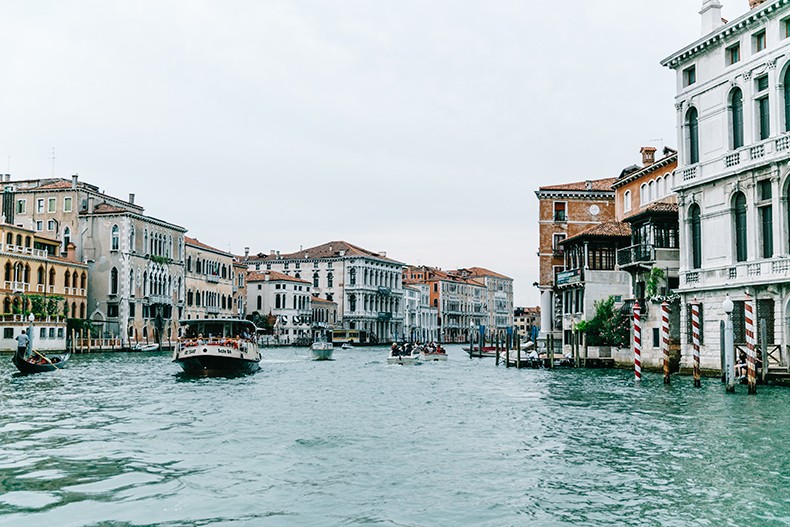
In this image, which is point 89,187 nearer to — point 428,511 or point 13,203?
point 13,203

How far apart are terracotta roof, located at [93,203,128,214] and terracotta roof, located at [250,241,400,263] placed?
3619 cm

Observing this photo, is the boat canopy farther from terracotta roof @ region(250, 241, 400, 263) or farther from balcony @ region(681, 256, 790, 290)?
terracotta roof @ region(250, 241, 400, 263)

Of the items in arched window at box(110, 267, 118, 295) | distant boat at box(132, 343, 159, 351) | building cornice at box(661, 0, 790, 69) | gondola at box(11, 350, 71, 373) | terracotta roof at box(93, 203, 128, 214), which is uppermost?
building cornice at box(661, 0, 790, 69)

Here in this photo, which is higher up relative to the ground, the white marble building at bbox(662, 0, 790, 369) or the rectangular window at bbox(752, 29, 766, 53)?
the rectangular window at bbox(752, 29, 766, 53)

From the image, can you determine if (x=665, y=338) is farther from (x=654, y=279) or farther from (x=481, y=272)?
(x=481, y=272)

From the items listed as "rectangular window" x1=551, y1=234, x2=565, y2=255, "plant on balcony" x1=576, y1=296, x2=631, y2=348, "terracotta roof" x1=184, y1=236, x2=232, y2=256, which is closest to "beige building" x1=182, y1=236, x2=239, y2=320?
"terracotta roof" x1=184, y1=236, x2=232, y2=256

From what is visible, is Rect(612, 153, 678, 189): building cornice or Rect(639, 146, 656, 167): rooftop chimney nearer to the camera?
Rect(612, 153, 678, 189): building cornice

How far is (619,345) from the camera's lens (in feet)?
100

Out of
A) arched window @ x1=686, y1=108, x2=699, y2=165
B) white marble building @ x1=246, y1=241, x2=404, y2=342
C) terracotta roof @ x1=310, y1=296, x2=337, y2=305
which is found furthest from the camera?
white marble building @ x1=246, y1=241, x2=404, y2=342

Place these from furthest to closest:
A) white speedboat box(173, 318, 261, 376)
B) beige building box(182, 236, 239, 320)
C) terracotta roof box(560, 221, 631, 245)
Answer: beige building box(182, 236, 239, 320) → terracotta roof box(560, 221, 631, 245) → white speedboat box(173, 318, 261, 376)

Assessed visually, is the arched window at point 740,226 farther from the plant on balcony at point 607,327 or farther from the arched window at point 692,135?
the plant on balcony at point 607,327

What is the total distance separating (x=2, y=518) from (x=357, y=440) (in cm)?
→ 554

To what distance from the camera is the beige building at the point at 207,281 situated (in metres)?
66.3

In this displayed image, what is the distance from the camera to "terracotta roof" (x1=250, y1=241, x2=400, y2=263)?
8988cm
